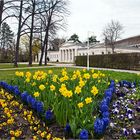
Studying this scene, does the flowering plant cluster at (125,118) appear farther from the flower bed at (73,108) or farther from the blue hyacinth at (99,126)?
the blue hyacinth at (99,126)

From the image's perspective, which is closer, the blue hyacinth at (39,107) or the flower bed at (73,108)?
the flower bed at (73,108)

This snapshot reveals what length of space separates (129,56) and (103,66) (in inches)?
247

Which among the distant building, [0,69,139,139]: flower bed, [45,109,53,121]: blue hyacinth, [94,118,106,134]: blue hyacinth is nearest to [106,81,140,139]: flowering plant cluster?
[0,69,139,139]: flower bed

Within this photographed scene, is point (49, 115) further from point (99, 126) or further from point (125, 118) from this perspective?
point (125, 118)

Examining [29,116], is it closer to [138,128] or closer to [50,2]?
[138,128]

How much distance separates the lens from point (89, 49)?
87.0m

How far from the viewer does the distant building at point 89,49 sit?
81.7m

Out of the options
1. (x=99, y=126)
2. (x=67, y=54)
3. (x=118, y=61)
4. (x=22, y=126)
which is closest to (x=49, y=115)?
(x=22, y=126)

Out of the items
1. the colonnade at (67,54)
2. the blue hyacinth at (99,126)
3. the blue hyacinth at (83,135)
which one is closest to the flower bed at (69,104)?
the blue hyacinth at (99,126)

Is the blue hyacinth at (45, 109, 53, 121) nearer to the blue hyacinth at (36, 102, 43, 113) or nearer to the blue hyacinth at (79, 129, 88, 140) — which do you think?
the blue hyacinth at (36, 102, 43, 113)

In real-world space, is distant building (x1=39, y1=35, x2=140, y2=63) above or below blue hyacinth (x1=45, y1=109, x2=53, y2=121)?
above

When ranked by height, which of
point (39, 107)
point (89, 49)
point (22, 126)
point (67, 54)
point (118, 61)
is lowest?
point (22, 126)

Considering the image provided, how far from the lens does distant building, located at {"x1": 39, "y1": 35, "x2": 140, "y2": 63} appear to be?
81.7 m

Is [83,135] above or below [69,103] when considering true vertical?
below
